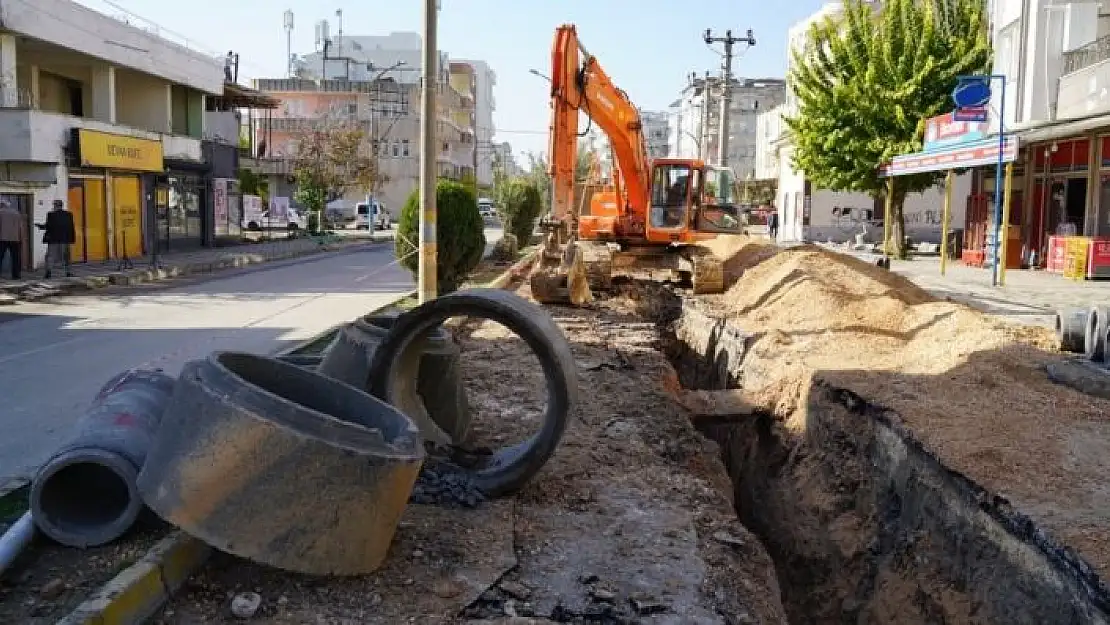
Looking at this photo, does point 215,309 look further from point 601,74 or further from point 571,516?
point 571,516

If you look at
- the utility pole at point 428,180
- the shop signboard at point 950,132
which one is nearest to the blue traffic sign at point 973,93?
the shop signboard at point 950,132

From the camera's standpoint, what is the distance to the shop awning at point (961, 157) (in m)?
18.4

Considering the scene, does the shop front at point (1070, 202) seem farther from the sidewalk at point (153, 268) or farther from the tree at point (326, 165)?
the tree at point (326, 165)

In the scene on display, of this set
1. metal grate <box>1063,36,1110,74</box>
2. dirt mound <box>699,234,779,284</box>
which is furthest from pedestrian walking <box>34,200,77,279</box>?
metal grate <box>1063,36,1110,74</box>

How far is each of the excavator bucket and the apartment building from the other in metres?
12.3

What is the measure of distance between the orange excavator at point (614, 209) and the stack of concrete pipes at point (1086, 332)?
23.6 feet

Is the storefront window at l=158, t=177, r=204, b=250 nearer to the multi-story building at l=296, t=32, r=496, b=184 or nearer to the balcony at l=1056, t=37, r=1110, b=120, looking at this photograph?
the balcony at l=1056, t=37, r=1110, b=120

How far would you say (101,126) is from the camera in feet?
89.2

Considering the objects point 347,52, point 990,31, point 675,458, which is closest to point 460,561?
point 675,458

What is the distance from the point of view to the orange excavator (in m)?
15.9

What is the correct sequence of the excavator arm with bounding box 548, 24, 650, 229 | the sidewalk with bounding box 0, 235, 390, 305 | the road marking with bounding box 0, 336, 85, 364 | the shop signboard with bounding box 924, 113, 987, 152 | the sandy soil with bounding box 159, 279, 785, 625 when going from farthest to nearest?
1. the shop signboard with bounding box 924, 113, 987, 152
2. the sidewalk with bounding box 0, 235, 390, 305
3. the excavator arm with bounding box 548, 24, 650, 229
4. the road marking with bounding box 0, 336, 85, 364
5. the sandy soil with bounding box 159, 279, 785, 625

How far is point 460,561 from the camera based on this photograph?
17.1 ft

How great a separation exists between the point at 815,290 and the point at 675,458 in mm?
7655

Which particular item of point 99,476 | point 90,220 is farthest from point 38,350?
point 90,220
